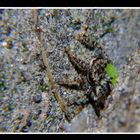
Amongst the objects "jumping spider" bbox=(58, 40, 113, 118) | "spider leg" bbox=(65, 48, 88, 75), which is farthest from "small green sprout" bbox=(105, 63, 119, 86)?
"spider leg" bbox=(65, 48, 88, 75)

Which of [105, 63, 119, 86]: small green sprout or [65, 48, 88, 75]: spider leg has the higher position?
[65, 48, 88, 75]: spider leg

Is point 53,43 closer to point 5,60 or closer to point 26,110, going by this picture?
point 5,60

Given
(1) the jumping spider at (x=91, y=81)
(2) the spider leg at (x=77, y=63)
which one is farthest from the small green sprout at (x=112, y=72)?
(2) the spider leg at (x=77, y=63)

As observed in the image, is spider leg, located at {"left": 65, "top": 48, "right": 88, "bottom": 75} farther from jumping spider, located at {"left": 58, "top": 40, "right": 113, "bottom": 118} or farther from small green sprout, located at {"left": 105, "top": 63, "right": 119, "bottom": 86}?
small green sprout, located at {"left": 105, "top": 63, "right": 119, "bottom": 86}

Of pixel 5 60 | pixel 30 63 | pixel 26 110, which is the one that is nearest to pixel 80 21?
pixel 30 63

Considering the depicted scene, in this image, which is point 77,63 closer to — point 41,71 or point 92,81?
point 92,81

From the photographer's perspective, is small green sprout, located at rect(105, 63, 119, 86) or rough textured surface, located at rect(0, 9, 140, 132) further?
small green sprout, located at rect(105, 63, 119, 86)
